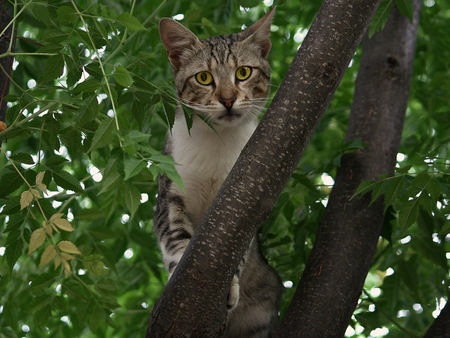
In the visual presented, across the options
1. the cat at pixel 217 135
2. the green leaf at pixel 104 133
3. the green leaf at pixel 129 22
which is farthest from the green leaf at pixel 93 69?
the cat at pixel 217 135

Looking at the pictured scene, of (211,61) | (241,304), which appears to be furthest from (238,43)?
(241,304)

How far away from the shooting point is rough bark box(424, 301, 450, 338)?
2.31 meters

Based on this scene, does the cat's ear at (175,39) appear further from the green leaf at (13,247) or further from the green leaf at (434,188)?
the green leaf at (434,188)

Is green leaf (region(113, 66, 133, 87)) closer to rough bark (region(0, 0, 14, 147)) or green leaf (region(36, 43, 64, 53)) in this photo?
green leaf (region(36, 43, 64, 53))

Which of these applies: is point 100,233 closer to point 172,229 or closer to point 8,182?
point 172,229

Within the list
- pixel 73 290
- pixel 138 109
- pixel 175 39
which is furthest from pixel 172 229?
pixel 175 39

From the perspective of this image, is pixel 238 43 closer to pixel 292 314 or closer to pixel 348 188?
pixel 348 188

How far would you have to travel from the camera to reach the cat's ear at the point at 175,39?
9.61ft

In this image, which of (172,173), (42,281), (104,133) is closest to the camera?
(172,173)

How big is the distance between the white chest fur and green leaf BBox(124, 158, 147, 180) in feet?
4.74

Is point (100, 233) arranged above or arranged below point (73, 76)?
below

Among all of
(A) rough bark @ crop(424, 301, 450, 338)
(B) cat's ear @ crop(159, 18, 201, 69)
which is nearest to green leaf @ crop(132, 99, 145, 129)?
(B) cat's ear @ crop(159, 18, 201, 69)

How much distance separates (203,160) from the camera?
2.97 m

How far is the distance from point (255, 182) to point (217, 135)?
1373 millimetres
